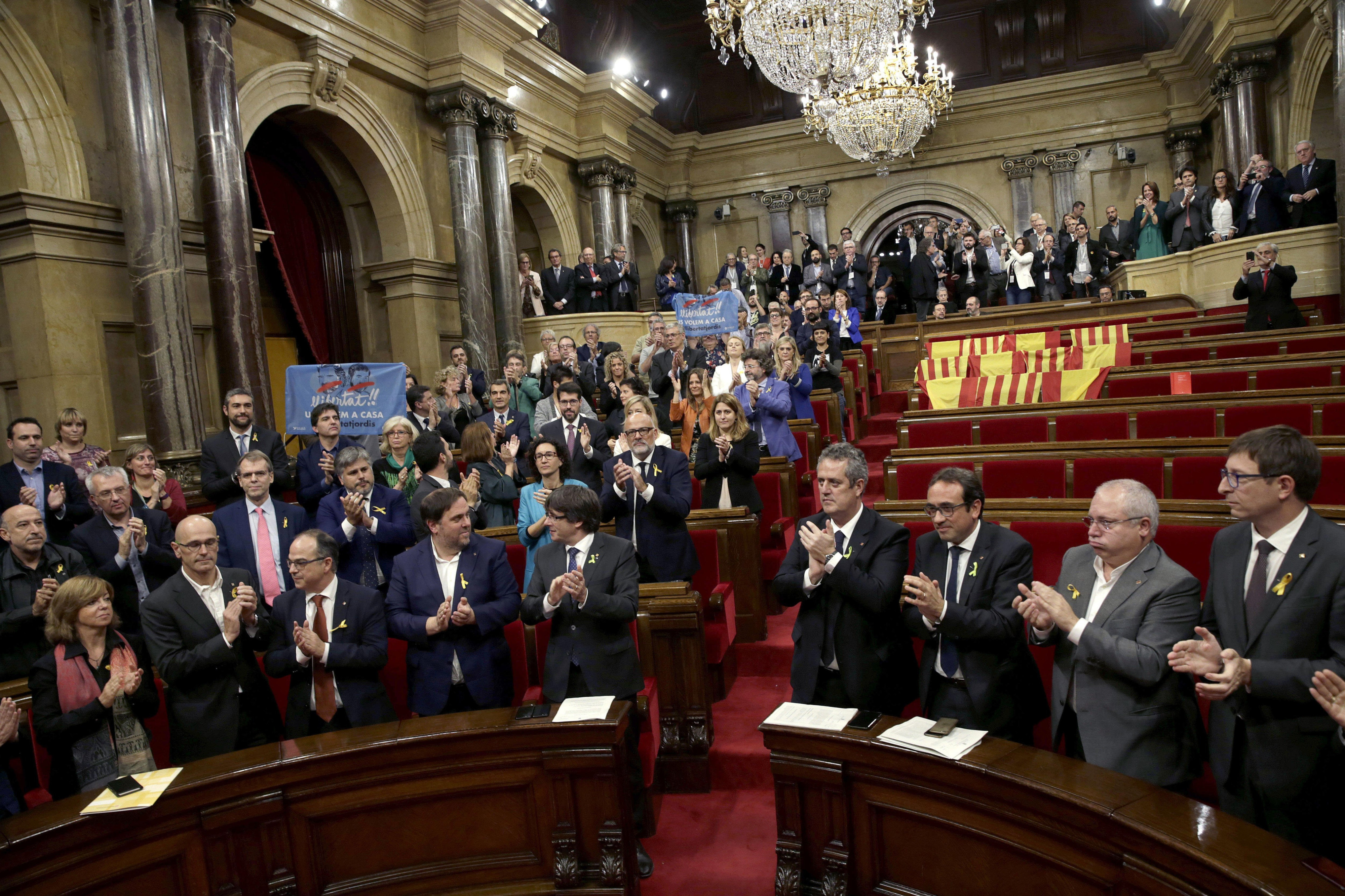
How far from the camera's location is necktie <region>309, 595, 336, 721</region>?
8.24 feet

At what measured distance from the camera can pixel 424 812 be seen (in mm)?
2205

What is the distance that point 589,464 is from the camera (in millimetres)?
4086

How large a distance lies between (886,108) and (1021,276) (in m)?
2.55

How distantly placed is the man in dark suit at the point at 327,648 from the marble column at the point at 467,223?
20.5 ft

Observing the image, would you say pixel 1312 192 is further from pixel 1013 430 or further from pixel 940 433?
pixel 940 433

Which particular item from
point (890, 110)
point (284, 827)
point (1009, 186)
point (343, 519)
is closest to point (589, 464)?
point (343, 519)

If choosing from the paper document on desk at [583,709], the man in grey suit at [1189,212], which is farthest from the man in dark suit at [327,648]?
the man in grey suit at [1189,212]

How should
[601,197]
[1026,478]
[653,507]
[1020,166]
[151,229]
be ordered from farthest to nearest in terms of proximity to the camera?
[1020,166]
[601,197]
[151,229]
[1026,478]
[653,507]

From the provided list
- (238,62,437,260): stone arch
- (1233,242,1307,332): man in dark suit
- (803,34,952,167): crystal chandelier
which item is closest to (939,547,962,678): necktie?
(1233,242,1307,332): man in dark suit

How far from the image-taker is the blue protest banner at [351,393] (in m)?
4.90

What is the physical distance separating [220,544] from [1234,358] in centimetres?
516

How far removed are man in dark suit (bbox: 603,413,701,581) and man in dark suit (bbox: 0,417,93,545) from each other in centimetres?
229

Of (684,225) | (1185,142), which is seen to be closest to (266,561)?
(684,225)

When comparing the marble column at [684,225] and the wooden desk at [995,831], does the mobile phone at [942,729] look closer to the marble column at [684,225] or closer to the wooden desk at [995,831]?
the wooden desk at [995,831]
